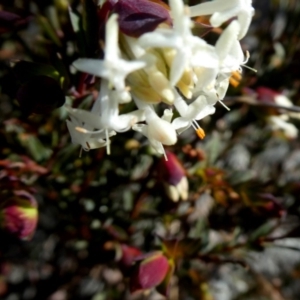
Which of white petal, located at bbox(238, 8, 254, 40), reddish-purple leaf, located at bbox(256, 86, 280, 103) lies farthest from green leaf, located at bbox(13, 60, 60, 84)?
reddish-purple leaf, located at bbox(256, 86, 280, 103)

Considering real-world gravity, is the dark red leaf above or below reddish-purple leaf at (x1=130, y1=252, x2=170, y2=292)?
above

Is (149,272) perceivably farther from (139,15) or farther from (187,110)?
(139,15)

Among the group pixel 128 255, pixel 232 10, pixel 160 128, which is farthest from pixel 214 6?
pixel 128 255

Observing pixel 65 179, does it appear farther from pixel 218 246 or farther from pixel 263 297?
pixel 263 297

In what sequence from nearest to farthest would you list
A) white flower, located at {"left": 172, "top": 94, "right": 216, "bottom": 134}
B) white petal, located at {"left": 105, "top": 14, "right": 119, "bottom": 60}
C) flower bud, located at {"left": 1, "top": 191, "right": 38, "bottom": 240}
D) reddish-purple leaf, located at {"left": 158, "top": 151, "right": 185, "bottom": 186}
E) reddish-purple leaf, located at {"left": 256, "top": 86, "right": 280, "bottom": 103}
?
white petal, located at {"left": 105, "top": 14, "right": 119, "bottom": 60}
white flower, located at {"left": 172, "top": 94, "right": 216, "bottom": 134}
flower bud, located at {"left": 1, "top": 191, "right": 38, "bottom": 240}
reddish-purple leaf, located at {"left": 158, "top": 151, "right": 185, "bottom": 186}
reddish-purple leaf, located at {"left": 256, "top": 86, "right": 280, "bottom": 103}

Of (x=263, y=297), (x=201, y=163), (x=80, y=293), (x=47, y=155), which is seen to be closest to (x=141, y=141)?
(x=201, y=163)

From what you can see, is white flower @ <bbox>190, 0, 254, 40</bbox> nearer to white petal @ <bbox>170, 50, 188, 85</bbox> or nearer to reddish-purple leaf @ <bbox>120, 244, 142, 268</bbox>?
white petal @ <bbox>170, 50, 188, 85</bbox>

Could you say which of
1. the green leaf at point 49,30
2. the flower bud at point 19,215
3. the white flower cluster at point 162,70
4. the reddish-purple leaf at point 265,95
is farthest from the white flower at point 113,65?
the reddish-purple leaf at point 265,95
